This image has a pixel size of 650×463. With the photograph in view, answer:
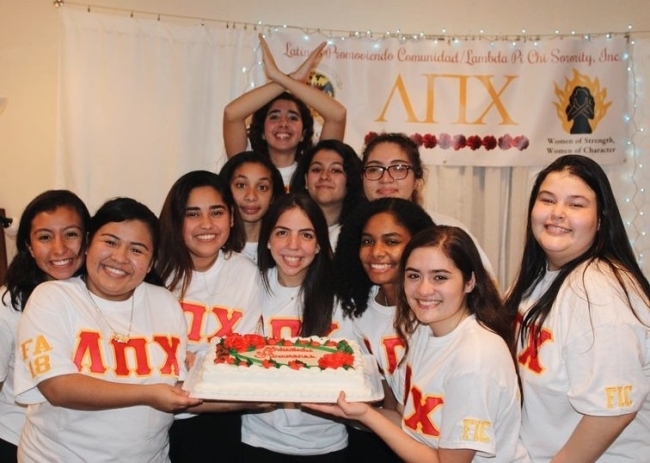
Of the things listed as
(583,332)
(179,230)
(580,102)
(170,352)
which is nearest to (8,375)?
(170,352)

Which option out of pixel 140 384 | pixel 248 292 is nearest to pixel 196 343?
pixel 248 292

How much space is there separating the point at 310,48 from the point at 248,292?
2.80m

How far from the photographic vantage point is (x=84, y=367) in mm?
2301

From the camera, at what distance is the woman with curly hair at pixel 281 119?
4137 mm

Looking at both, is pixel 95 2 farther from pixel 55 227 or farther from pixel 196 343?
pixel 196 343

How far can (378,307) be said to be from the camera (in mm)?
2928

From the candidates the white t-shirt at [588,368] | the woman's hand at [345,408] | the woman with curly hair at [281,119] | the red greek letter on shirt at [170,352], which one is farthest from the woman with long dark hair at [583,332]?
the woman with curly hair at [281,119]

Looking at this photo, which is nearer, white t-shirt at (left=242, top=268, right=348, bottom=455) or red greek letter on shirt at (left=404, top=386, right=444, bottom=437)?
red greek letter on shirt at (left=404, top=386, right=444, bottom=437)

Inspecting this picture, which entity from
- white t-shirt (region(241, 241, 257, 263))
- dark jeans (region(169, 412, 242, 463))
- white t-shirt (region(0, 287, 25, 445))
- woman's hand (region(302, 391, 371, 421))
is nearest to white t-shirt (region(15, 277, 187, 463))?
white t-shirt (region(0, 287, 25, 445))

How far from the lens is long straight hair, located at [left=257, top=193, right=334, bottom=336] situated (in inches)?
118

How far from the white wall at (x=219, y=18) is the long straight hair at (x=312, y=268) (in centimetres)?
267

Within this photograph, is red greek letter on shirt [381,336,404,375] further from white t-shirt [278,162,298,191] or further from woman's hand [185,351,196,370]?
white t-shirt [278,162,298,191]

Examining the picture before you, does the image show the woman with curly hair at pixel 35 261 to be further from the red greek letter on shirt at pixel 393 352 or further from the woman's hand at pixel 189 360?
the red greek letter on shirt at pixel 393 352

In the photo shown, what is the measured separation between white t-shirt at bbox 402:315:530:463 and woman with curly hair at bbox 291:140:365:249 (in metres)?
1.46
